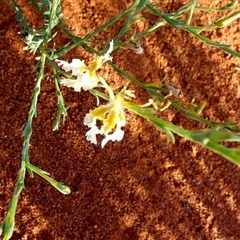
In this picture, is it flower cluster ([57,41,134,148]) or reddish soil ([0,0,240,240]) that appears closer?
flower cluster ([57,41,134,148])

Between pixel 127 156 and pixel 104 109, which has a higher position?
pixel 104 109

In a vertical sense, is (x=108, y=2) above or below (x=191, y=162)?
above

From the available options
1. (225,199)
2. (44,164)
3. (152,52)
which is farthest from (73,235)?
(152,52)

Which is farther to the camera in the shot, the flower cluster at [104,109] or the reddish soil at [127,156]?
the reddish soil at [127,156]

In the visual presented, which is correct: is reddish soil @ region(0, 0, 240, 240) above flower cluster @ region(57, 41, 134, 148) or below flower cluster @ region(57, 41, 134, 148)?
below

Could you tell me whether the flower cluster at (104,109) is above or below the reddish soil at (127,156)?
above

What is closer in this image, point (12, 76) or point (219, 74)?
point (12, 76)

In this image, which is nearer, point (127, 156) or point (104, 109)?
point (104, 109)

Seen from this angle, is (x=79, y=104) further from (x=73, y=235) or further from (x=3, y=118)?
(x=73, y=235)
